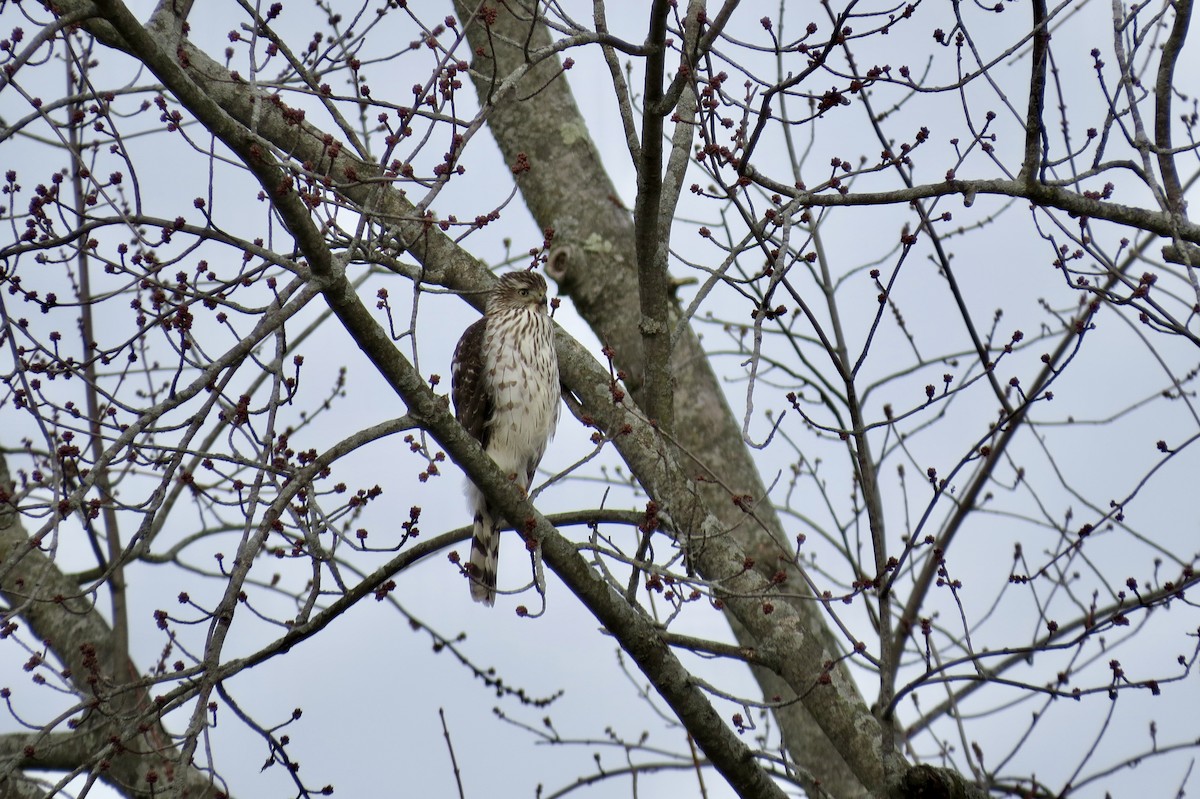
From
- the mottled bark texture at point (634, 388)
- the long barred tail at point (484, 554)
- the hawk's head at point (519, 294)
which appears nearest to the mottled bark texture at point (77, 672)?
the mottled bark texture at point (634, 388)

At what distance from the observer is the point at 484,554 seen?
17.8ft

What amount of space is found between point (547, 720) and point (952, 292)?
8.38ft

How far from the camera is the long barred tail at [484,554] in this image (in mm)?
5297

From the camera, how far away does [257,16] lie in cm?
364

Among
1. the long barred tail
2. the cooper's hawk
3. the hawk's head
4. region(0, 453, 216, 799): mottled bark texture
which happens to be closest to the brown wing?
the cooper's hawk

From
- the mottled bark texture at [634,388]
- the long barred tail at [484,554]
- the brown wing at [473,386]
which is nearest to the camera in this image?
the mottled bark texture at [634,388]

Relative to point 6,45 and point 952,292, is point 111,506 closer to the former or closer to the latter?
point 6,45

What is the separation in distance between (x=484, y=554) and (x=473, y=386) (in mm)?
742

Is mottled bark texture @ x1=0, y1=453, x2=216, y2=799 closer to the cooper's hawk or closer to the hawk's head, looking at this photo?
the cooper's hawk

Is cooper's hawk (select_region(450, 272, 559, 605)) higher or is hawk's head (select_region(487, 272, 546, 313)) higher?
hawk's head (select_region(487, 272, 546, 313))

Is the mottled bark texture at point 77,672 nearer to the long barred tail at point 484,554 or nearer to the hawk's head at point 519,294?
the long barred tail at point 484,554

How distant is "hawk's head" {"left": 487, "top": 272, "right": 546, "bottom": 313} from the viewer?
19.1ft

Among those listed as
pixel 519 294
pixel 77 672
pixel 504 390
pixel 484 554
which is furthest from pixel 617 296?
pixel 77 672

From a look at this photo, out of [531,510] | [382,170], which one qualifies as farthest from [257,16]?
[531,510]
